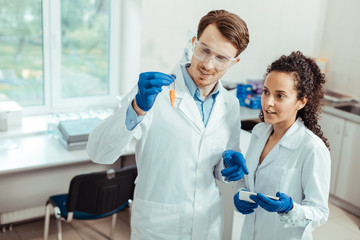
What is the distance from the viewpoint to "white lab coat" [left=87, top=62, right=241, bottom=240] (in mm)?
1514

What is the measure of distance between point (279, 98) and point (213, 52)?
11.8 inches

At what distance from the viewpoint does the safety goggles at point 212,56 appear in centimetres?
146

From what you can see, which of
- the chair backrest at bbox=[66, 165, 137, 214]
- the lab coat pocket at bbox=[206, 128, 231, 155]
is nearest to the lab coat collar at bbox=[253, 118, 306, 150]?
the lab coat pocket at bbox=[206, 128, 231, 155]

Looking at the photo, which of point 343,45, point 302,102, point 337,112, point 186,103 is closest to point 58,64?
point 186,103

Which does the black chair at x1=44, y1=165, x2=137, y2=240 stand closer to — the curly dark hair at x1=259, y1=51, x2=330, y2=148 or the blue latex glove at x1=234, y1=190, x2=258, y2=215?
the blue latex glove at x1=234, y1=190, x2=258, y2=215

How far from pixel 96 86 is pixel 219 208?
212cm

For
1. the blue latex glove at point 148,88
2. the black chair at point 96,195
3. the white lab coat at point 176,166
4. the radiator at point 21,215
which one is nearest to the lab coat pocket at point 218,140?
the white lab coat at point 176,166

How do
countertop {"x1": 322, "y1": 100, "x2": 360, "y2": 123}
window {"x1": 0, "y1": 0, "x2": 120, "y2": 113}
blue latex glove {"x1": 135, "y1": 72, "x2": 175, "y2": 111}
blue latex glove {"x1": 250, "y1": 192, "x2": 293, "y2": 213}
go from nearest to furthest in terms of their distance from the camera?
blue latex glove {"x1": 135, "y1": 72, "x2": 175, "y2": 111}, blue latex glove {"x1": 250, "y1": 192, "x2": 293, "y2": 213}, window {"x1": 0, "y1": 0, "x2": 120, "y2": 113}, countertop {"x1": 322, "y1": 100, "x2": 360, "y2": 123}

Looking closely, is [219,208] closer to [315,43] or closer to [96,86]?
[96,86]

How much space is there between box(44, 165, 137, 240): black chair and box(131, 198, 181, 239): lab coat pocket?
34.3 inches

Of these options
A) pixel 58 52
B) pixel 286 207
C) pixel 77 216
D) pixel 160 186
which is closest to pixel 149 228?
pixel 160 186

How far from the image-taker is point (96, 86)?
139 inches

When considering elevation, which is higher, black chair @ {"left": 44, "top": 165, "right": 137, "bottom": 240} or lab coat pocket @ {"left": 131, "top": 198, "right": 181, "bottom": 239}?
lab coat pocket @ {"left": 131, "top": 198, "right": 181, "bottom": 239}

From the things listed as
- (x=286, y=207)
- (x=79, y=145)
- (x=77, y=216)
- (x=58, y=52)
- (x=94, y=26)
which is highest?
(x=94, y=26)
